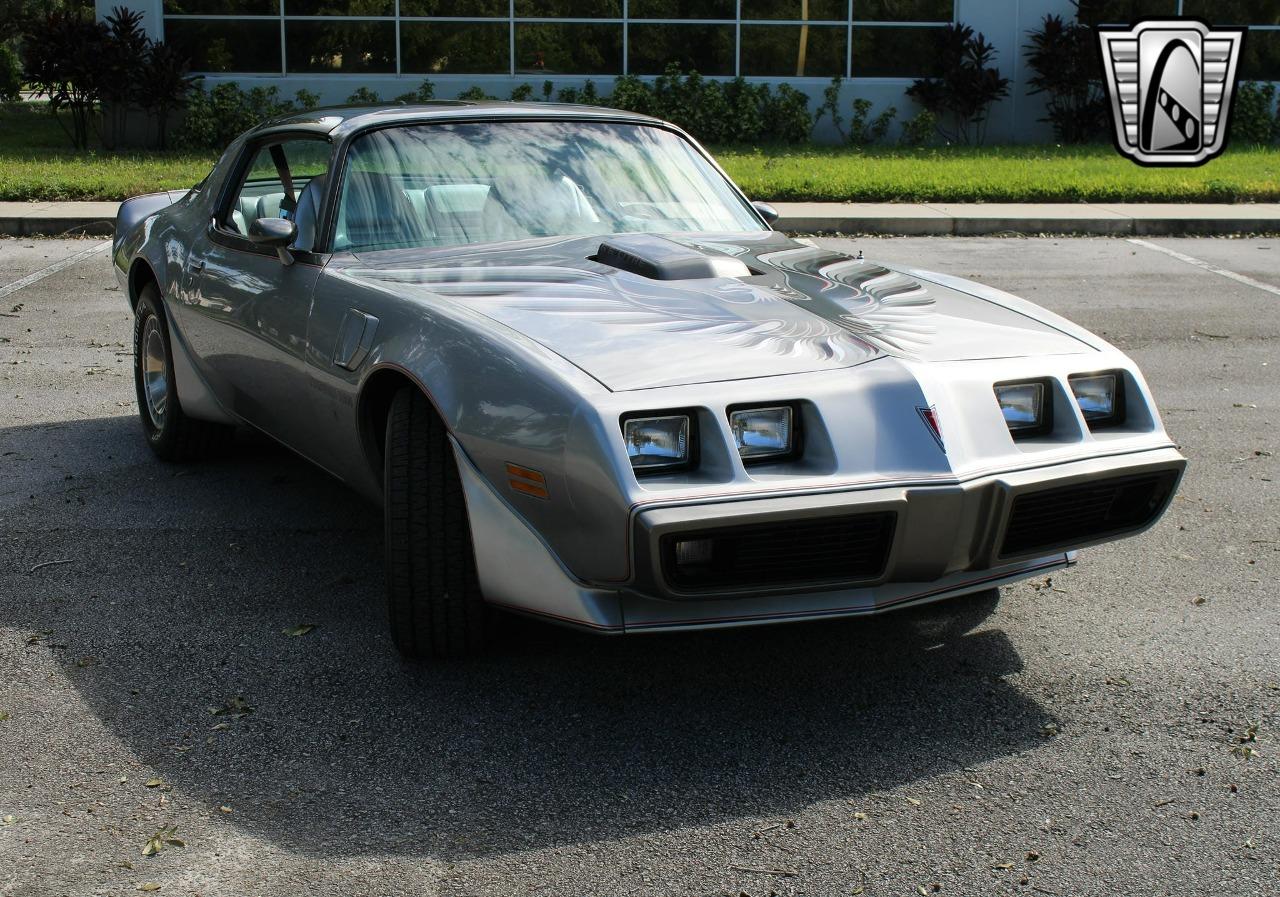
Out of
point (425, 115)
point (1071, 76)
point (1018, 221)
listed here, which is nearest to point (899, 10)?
point (1071, 76)

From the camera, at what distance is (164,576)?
459cm

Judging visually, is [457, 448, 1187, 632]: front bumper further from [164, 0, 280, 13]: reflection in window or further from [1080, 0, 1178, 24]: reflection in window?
[1080, 0, 1178, 24]: reflection in window

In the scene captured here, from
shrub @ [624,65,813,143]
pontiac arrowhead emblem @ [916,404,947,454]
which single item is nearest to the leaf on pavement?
pontiac arrowhead emblem @ [916,404,947,454]

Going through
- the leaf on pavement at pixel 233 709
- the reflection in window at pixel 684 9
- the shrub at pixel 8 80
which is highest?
the reflection in window at pixel 684 9

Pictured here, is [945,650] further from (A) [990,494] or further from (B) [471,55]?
(B) [471,55]

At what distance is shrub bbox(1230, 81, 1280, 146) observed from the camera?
827 inches

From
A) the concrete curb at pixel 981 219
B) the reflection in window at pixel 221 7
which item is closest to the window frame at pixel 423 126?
the concrete curb at pixel 981 219

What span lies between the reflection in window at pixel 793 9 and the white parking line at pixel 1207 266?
9.12 meters

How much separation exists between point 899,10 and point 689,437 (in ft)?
64.4

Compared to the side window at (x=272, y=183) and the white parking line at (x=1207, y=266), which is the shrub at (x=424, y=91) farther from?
the side window at (x=272, y=183)

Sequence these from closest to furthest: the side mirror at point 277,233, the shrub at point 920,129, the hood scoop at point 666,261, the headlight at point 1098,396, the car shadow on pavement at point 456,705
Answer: the car shadow on pavement at point 456,705, the headlight at point 1098,396, the hood scoop at point 666,261, the side mirror at point 277,233, the shrub at point 920,129

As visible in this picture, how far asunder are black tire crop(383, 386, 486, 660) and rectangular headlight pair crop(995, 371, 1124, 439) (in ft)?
4.56

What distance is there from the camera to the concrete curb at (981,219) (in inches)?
539

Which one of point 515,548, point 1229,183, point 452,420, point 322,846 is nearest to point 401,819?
point 322,846
